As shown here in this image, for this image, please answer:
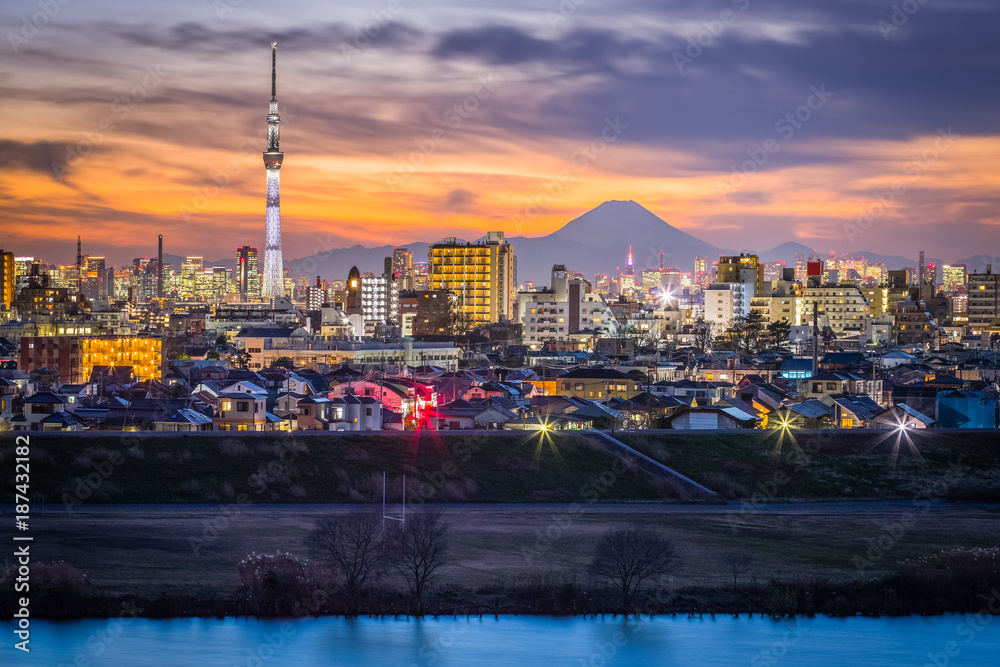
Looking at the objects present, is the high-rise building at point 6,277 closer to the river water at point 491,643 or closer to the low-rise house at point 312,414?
the low-rise house at point 312,414

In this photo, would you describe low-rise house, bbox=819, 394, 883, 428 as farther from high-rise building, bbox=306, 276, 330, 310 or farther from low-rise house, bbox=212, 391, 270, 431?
high-rise building, bbox=306, 276, 330, 310

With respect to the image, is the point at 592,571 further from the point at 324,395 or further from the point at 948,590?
the point at 324,395

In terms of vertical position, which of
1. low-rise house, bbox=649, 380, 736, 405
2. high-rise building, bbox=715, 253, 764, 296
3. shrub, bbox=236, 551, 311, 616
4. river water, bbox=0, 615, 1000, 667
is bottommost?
river water, bbox=0, 615, 1000, 667

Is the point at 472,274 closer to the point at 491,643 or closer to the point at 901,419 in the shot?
the point at 901,419

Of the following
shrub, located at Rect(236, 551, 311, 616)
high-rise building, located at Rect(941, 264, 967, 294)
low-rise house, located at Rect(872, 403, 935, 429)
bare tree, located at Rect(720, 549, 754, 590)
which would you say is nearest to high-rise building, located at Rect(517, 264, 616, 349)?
low-rise house, located at Rect(872, 403, 935, 429)

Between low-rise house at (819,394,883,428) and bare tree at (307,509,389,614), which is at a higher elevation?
low-rise house at (819,394,883,428)

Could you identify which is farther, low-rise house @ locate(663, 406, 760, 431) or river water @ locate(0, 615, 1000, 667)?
low-rise house @ locate(663, 406, 760, 431)
